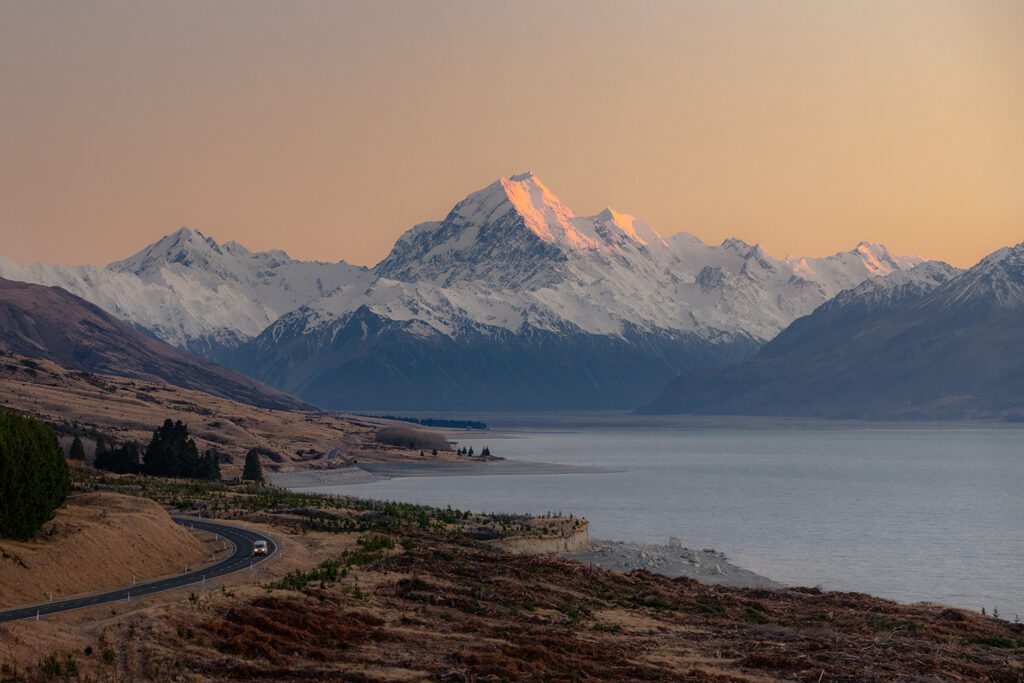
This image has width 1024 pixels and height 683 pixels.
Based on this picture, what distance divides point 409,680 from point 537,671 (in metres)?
4.73

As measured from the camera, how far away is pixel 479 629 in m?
50.7

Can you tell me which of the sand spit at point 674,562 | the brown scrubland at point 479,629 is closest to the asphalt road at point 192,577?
the brown scrubland at point 479,629

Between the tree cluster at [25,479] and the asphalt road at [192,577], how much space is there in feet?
19.1

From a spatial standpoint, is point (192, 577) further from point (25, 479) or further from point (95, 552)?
point (25, 479)

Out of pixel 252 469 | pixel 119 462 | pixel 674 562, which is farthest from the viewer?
pixel 252 469

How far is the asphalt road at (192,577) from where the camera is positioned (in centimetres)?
4941

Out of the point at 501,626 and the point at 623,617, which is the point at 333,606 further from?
the point at 623,617

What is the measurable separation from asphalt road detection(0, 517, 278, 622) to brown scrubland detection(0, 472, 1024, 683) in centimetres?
146

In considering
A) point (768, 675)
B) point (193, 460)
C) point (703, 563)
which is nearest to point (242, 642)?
point (768, 675)

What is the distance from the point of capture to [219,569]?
200ft

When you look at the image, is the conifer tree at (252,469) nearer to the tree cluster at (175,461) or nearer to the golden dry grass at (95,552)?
the tree cluster at (175,461)

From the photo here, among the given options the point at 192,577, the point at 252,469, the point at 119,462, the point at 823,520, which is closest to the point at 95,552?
the point at 192,577

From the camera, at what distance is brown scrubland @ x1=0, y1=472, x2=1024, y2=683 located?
41.4 metres

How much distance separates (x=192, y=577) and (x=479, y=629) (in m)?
16.5
